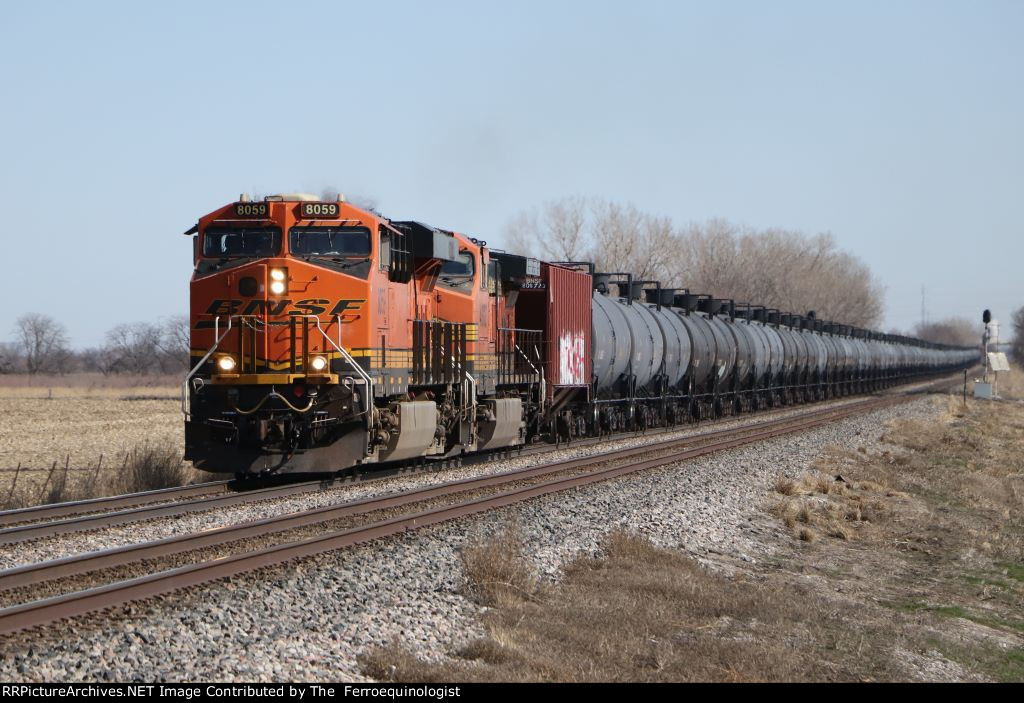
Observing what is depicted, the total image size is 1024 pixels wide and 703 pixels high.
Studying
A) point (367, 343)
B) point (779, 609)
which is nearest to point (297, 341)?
point (367, 343)

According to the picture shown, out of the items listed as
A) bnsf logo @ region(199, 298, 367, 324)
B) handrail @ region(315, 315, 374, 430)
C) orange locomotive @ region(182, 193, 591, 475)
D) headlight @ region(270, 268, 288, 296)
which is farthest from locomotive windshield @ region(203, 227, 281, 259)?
handrail @ region(315, 315, 374, 430)

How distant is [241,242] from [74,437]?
15458 mm

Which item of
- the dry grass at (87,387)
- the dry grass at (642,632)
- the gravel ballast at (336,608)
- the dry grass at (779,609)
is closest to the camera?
the gravel ballast at (336,608)

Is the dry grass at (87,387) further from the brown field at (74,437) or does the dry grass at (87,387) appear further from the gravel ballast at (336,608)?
the gravel ballast at (336,608)

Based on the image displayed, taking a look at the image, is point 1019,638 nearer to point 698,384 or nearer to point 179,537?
point 179,537

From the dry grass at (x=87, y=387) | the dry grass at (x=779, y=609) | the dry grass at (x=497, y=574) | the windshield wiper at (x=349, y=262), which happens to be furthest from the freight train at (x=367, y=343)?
the dry grass at (x=87, y=387)

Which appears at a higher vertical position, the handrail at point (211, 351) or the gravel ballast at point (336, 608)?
the handrail at point (211, 351)

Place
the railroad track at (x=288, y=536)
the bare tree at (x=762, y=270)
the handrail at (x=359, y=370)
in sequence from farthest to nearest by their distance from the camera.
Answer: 1. the bare tree at (x=762, y=270)
2. the handrail at (x=359, y=370)
3. the railroad track at (x=288, y=536)

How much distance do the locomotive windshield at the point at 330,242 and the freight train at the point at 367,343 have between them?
2cm

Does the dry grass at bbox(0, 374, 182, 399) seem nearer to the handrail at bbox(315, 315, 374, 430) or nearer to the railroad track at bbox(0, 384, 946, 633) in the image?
the railroad track at bbox(0, 384, 946, 633)

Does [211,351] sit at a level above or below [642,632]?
above

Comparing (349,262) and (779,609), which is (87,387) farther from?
(779,609)

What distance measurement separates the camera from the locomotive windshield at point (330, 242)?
1445cm

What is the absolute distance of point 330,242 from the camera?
14.5 m
